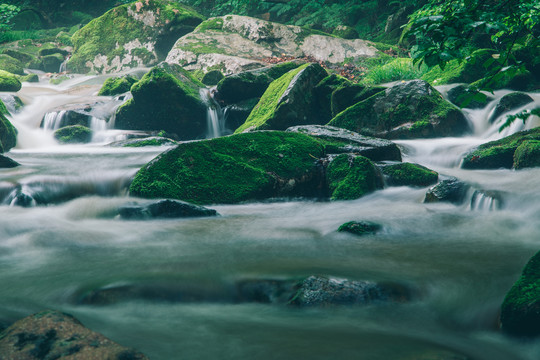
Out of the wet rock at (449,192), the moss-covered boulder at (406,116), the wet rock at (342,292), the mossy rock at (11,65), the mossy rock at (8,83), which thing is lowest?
the wet rock at (342,292)

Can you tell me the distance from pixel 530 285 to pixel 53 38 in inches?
1195

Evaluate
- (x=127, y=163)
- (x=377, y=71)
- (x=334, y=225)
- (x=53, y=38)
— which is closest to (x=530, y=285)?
(x=334, y=225)

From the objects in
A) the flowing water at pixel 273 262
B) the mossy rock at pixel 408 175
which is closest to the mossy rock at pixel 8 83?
the flowing water at pixel 273 262

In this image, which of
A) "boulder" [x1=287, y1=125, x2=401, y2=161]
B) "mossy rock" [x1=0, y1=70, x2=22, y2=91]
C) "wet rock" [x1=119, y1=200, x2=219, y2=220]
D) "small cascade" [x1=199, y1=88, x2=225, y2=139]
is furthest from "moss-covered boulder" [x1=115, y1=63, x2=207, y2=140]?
"wet rock" [x1=119, y1=200, x2=219, y2=220]

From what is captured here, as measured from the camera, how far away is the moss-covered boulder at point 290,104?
33.3 feet

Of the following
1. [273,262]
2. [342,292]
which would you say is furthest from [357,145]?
[342,292]

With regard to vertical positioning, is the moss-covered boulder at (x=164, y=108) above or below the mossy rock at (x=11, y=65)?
below

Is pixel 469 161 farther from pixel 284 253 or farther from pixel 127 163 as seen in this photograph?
pixel 127 163

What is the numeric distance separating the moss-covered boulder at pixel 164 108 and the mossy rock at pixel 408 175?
670 centimetres

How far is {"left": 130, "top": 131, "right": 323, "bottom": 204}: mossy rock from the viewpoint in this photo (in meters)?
6.42

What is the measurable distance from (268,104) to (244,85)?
1.94 m

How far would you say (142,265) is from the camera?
412 cm

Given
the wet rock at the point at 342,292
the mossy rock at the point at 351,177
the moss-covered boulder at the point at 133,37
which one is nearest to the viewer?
the wet rock at the point at 342,292

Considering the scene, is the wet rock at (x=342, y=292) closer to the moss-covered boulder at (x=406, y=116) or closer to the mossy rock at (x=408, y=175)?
the mossy rock at (x=408, y=175)
